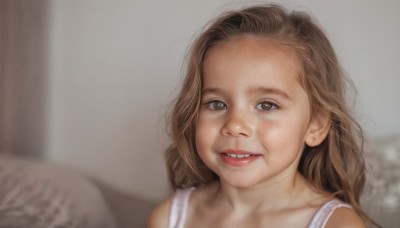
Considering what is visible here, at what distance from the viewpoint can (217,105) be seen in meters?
1.09

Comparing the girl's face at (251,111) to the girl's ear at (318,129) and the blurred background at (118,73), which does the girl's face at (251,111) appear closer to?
the girl's ear at (318,129)

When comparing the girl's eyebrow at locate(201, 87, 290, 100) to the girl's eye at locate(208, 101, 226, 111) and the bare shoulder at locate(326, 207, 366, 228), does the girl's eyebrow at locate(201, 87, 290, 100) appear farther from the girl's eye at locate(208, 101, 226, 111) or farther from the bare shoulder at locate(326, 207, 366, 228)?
the bare shoulder at locate(326, 207, 366, 228)

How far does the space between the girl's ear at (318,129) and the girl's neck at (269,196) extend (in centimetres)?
12

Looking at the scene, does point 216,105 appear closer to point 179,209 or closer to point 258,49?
point 258,49

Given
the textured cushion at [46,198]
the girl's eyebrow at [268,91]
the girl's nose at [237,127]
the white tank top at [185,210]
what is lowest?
the textured cushion at [46,198]

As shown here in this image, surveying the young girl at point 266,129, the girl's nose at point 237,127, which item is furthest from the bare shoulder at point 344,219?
the girl's nose at point 237,127

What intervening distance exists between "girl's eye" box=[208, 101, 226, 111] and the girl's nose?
5cm

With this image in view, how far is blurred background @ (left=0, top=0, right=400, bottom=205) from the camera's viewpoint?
1.55 metres

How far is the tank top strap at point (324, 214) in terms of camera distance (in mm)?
1102

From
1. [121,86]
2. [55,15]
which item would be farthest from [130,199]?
[55,15]

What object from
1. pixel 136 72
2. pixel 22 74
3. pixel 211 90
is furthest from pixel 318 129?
pixel 22 74

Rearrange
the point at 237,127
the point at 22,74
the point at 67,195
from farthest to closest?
1. the point at 22,74
2. the point at 67,195
3. the point at 237,127

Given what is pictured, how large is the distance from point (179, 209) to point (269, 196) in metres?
0.25

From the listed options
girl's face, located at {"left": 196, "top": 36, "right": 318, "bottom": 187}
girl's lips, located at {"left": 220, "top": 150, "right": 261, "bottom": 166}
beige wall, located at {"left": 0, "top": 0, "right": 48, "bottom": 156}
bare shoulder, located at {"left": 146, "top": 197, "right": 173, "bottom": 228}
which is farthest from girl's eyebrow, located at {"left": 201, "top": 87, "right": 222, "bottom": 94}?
beige wall, located at {"left": 0, "top": 0, "right": 48, "bottom": 156}
